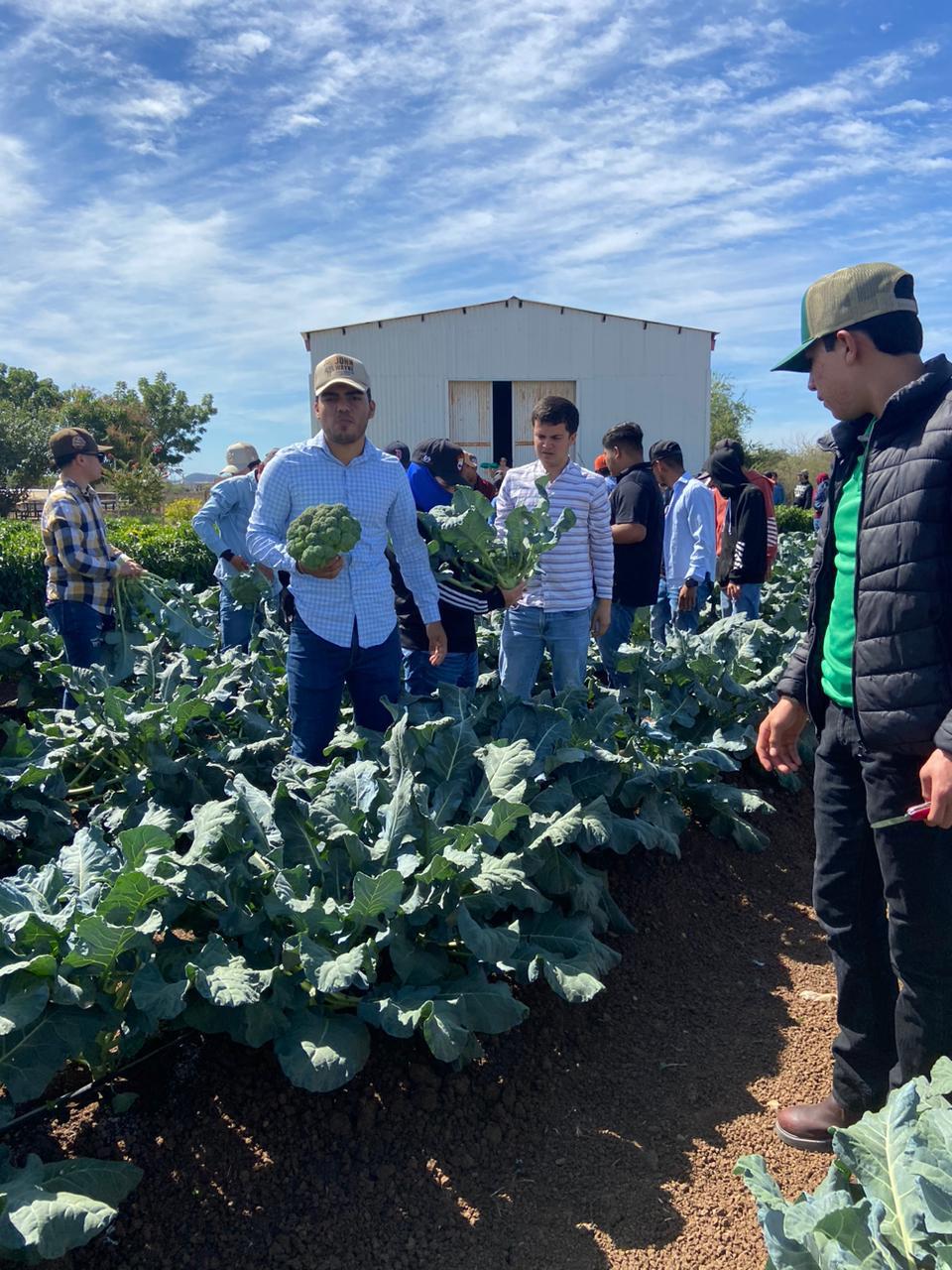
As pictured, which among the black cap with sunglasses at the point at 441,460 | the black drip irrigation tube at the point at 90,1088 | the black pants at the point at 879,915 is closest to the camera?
the black pants at the point at 879,915

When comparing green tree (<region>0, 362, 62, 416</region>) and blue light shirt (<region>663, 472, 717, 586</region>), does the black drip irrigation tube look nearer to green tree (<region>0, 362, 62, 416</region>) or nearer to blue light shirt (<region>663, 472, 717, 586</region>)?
blue light shirt (<region>663, 472, 717, 586</region>)

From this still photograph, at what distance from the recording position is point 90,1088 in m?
2.46

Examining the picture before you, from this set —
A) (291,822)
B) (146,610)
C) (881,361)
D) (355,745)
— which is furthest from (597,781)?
(146,610)

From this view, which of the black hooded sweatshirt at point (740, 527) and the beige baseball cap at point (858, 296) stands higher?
the beige baseball cap at point (858, 296)

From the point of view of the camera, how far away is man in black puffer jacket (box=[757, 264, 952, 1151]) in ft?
6.92

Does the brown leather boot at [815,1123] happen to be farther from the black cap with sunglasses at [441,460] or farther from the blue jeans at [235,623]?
the blue jeans at [235,623]

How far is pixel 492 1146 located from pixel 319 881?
2.96ft

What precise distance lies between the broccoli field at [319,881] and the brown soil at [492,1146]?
0.05m

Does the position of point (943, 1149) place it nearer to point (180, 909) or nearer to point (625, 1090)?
point (625, 1090)

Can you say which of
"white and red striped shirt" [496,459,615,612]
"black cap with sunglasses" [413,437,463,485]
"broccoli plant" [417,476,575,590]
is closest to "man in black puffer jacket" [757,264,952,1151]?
"broccoli plant" [417,476,575,590]

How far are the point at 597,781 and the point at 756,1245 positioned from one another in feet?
5.56

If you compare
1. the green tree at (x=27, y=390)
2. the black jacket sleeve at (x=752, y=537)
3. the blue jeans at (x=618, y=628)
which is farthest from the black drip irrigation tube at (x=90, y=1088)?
the green tree at (x=27, y=390)

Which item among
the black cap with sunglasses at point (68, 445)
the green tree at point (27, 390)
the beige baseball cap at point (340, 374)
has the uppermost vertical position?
the green tree at point (27, 390)

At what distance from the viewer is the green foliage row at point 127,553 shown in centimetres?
915
